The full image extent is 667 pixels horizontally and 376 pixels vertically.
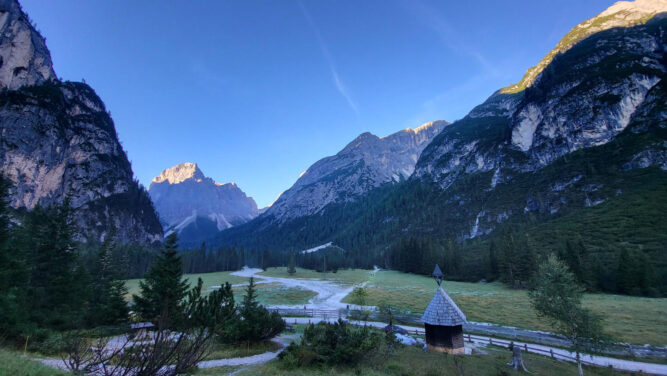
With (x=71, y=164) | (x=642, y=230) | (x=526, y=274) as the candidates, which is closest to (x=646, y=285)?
(x=526, y=274)

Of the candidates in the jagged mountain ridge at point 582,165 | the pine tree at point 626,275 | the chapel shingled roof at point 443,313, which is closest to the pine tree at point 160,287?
the chapel shingled roof at point 443,313

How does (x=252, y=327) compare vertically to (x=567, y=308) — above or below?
below

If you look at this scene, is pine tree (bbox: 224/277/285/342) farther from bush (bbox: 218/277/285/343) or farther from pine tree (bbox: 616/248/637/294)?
pine tree (bbox: 616/248/637/294)

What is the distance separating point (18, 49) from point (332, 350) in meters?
201

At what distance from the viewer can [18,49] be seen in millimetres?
125000

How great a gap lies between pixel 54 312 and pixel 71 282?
3649 mm

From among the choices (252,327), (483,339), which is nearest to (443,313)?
(483,339)

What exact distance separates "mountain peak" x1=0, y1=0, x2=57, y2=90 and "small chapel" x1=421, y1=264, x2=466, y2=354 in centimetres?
19403

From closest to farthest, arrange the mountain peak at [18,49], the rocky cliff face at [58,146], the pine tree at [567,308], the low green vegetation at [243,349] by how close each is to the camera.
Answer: the pine tree at [567,308], the low green vegetation at [243,349], the rocky cliff face at [58,146], the mountain peak at [18,49]

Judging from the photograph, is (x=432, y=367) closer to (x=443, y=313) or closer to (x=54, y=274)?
(x=443, y=313)

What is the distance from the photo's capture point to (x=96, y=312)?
2691cm

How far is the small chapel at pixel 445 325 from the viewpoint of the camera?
21547 mm

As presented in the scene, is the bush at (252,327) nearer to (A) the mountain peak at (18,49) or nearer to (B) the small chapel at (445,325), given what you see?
(B) the small chapel at (445,325)

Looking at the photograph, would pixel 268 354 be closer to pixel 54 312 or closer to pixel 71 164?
pixel 54 312
